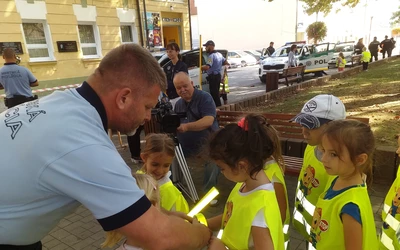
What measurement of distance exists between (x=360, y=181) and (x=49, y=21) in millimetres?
11252

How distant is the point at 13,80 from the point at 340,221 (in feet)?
20.5

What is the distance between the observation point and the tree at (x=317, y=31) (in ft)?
95.0

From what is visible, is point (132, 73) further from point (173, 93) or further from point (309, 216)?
point (173, 93)

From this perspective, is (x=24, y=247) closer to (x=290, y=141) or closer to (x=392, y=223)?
(x=392, y=223)

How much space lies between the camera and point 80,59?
11195 millimetres

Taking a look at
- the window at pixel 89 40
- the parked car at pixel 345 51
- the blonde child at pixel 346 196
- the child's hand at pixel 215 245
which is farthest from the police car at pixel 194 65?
the parked car at pixel 345 51

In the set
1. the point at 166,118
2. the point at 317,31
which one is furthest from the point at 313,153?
the point at 317,31

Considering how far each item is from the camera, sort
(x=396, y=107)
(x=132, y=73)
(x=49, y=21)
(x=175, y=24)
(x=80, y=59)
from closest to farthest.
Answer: (x=132, y=73)
(x=396, y=107)
(x=49, y=21)
(x=80, y=59)
(x=175, y=24)

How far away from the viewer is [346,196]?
153 centimetres

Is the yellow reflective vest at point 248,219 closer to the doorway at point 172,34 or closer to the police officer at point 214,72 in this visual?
the police officer at point 214,72

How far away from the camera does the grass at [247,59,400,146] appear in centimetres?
503

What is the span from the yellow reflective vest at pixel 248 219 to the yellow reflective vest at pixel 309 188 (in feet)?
2.39

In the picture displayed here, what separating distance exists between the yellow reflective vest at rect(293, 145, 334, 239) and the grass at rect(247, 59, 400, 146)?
2.76m

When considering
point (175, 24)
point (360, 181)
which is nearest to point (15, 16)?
point (175, 24)
